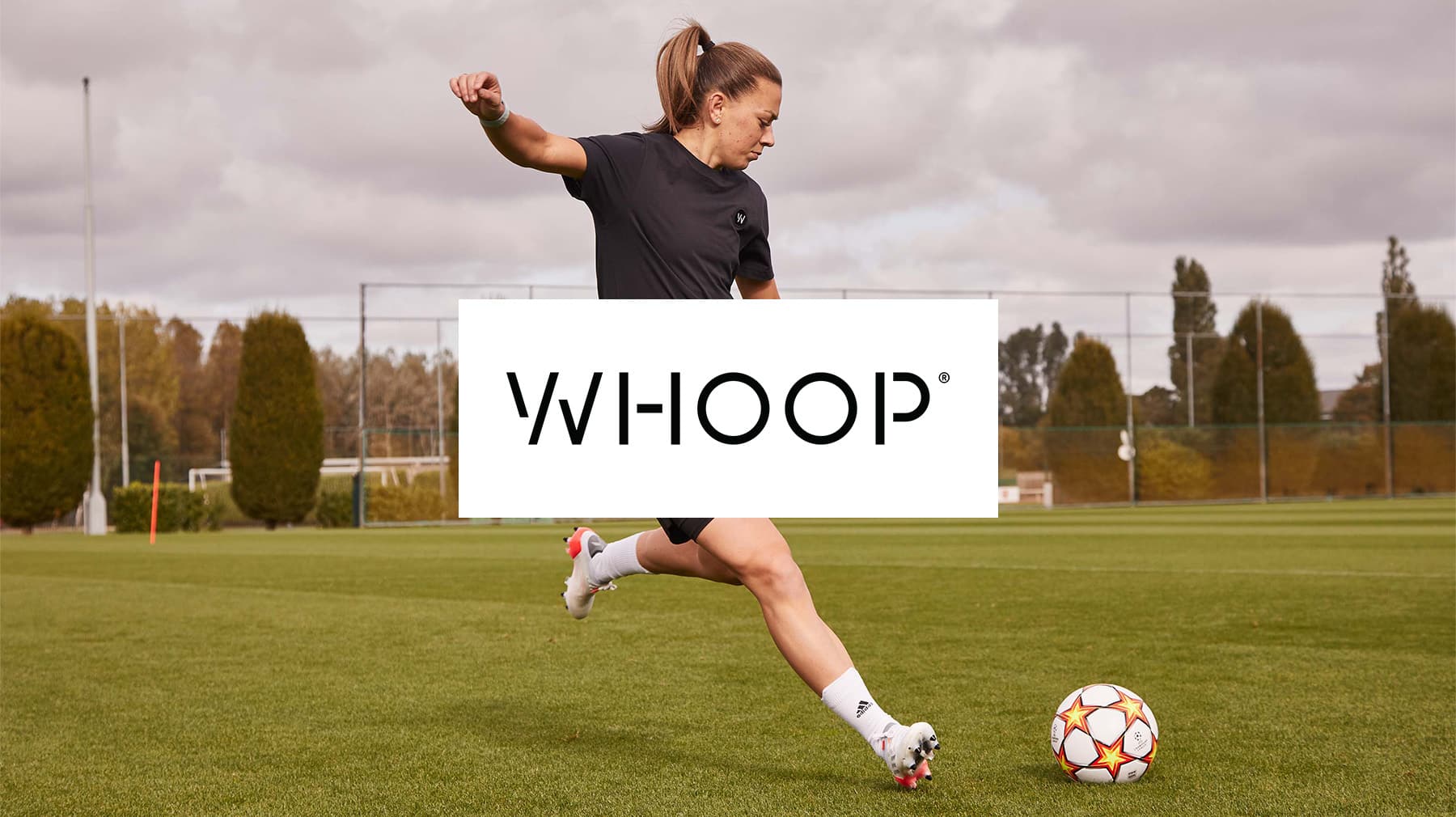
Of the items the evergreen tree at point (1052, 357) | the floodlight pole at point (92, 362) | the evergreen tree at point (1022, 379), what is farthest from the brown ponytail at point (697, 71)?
the evergreen tree at point (1052, 357)

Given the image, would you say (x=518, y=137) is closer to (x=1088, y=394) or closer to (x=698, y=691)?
(x=698, y=691)

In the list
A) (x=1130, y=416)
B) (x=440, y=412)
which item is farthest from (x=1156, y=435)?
(x=440, y=412)

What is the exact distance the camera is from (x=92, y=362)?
30469mm

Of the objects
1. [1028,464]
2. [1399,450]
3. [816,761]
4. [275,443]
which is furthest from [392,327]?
[816,761]

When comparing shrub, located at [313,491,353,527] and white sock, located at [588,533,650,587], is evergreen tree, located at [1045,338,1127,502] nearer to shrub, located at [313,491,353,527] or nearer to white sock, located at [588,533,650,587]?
shrub, located at [313,491,353,527]

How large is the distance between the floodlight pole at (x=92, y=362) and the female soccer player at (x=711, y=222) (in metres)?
28.8

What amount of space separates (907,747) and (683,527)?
919 millimetres

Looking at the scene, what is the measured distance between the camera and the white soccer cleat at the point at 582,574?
5.17 metres

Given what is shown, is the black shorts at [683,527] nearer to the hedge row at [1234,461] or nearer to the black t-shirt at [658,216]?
the black t-shirt at [658,216]

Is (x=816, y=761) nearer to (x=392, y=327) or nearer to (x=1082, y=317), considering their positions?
(x=392, y=327)

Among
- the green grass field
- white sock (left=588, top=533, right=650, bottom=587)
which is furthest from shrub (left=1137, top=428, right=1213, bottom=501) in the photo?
white sock (left=588, top=533, right=650, bottom=587)

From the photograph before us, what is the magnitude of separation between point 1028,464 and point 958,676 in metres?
32.6

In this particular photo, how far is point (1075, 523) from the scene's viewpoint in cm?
2705

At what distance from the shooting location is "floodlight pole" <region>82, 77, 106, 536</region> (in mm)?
29531
